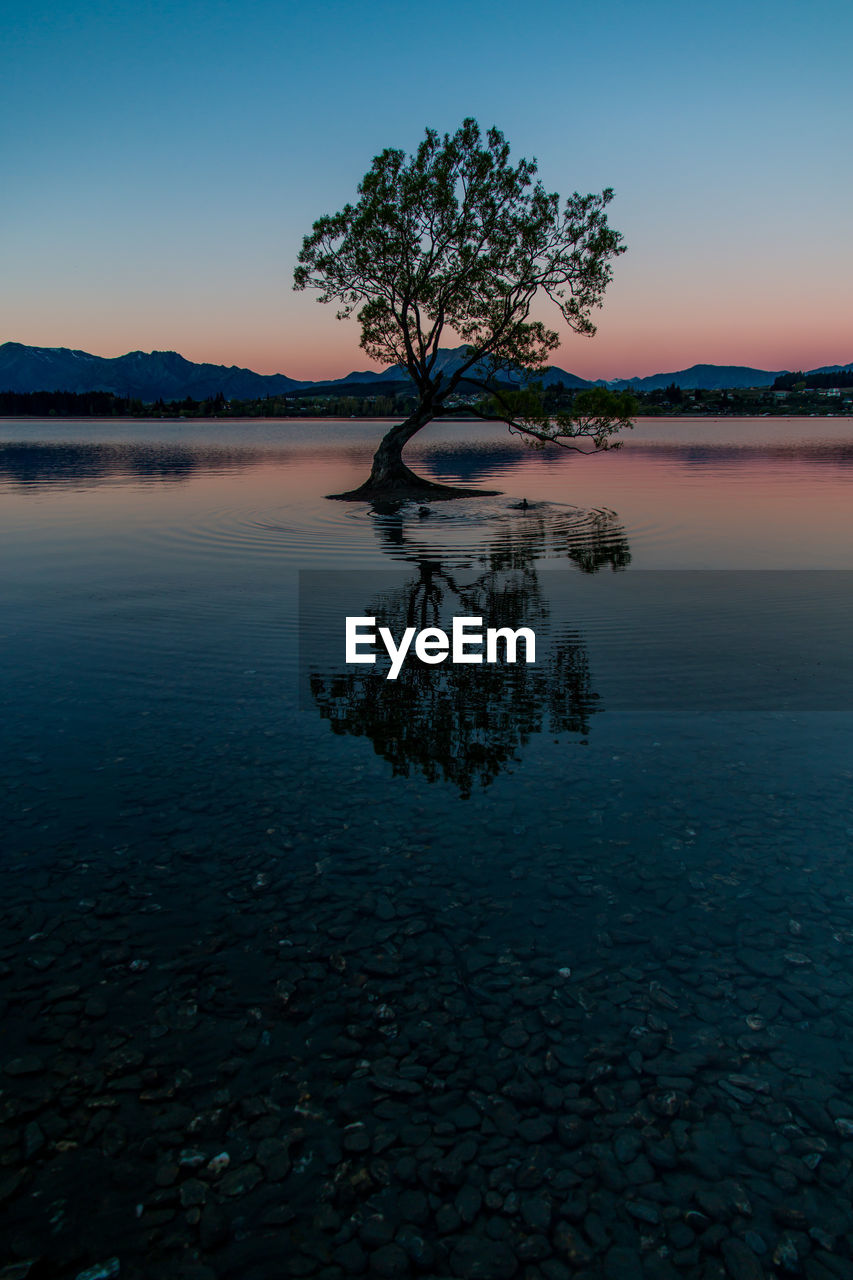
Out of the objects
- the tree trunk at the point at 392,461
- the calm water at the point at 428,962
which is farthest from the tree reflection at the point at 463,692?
the tree trunk at the point at 392,461

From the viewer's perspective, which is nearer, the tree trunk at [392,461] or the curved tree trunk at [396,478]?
the curved tree trunk at [396,478]

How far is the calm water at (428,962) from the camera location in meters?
5.66

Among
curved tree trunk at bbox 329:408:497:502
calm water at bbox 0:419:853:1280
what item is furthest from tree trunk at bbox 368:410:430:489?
calm water at bbox 0:419:853:1280

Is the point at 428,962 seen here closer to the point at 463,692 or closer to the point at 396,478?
the point at 463,692

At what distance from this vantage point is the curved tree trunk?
54.4 meters

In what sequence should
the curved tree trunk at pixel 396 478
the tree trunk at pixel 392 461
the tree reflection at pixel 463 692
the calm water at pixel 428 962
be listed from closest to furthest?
the calm water at pixel 428 962 < the tree reflection at pixel 463 692 < the curved tree trunk at pixel 396 478 < the tree trunk at pixel 392 461

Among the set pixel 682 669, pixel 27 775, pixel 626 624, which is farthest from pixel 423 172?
pixel 27 775

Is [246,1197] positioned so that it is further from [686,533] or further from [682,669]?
[686,533]

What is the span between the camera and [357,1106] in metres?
6.47

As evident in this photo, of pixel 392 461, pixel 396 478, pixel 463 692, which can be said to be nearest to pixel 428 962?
pixel 463 692

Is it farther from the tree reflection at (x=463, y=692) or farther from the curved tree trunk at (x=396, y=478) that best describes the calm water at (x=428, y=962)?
the curved tree trunk at (x=396, y=478)

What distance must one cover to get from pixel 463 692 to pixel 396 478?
41.9m

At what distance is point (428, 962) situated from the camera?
8094 millimetres

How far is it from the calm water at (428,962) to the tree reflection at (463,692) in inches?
4.3
